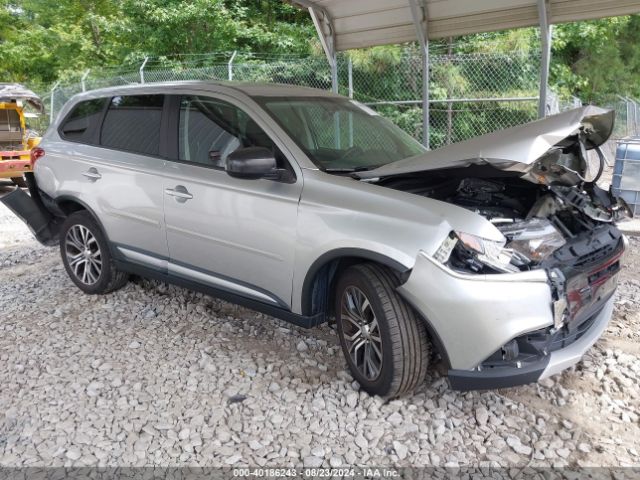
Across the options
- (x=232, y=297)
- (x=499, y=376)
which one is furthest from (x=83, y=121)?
(x=499, y=376)

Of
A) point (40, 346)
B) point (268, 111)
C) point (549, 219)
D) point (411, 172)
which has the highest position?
point (268, 111)

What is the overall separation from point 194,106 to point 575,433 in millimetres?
3317

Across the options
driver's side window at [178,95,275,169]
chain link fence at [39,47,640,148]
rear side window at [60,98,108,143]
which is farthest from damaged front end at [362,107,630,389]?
chain link fence at [39,47,640,148]

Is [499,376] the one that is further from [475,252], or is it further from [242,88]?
[242,88]

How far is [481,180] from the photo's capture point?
353 cm

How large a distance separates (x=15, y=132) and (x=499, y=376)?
12.9m

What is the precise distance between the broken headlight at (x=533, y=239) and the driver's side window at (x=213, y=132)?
1590mm

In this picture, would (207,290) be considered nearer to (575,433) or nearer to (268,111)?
(268,111)

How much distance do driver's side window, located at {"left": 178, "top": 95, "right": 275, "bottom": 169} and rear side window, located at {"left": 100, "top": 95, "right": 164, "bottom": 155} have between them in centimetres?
31

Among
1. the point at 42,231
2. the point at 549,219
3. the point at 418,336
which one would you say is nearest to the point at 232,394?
the point at 418,336

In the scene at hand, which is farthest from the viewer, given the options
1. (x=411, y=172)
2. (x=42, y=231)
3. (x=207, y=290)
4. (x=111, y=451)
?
(x=42, y=231)

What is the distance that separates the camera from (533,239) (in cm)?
300

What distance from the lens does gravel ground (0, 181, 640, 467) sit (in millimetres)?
2842

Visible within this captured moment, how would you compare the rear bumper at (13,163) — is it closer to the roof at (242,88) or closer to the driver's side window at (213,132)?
the roof at (242,88)
